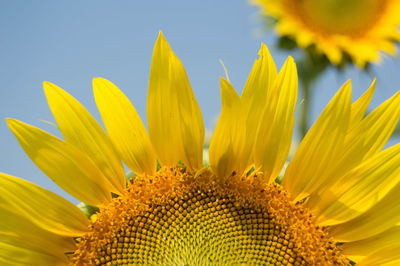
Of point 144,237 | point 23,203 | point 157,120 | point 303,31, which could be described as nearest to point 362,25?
point 303,31

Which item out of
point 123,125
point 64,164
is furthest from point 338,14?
point 64,164

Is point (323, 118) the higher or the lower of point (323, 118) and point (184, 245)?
the higher

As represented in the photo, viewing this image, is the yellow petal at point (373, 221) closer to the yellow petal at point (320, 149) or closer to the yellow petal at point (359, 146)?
the yellow petal at point (359, 146)

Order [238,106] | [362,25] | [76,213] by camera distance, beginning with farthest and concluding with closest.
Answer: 1. [362,25]
2. [76,213]
3. [238,106]

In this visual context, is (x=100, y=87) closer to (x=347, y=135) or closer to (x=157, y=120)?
(x=157, y=120)

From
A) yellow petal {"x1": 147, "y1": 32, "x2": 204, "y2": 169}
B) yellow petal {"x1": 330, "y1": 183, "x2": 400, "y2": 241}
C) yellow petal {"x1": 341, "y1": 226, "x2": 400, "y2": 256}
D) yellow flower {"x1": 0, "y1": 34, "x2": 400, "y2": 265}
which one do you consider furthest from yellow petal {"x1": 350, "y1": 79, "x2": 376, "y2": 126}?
yellow petal {"x1": 147, "y1": 32, "x2": 204, "y2": 169}

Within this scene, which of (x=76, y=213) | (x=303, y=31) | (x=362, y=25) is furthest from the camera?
(x=362, y=25)
